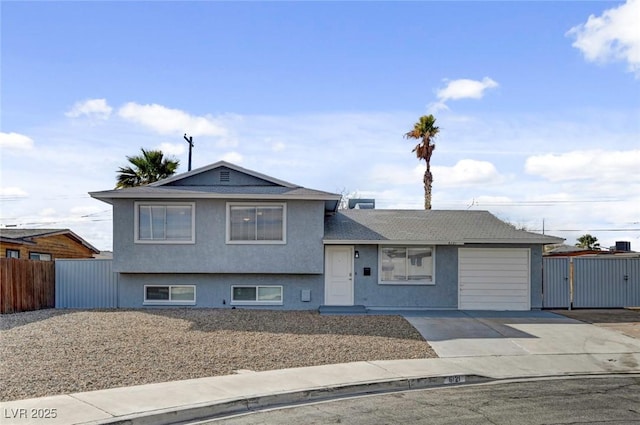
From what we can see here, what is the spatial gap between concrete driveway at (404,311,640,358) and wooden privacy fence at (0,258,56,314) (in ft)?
37.8

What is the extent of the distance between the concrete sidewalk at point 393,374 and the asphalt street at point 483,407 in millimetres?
467

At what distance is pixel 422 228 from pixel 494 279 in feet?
9.65

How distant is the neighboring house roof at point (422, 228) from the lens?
2027cm

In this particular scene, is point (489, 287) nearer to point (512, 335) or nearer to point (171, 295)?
point (512, 335)

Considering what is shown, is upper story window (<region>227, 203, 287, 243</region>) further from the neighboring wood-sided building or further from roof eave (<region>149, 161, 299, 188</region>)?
the neighboring wood-sided building

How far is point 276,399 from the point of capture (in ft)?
31.2

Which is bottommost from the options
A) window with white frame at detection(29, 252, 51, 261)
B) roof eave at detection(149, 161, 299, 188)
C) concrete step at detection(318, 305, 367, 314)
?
concrete step at detection(318, 305, 367, 314)

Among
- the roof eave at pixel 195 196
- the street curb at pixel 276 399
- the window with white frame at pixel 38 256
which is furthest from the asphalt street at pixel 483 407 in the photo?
the window with white frame at pixel 38 256

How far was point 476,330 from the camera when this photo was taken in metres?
16.3

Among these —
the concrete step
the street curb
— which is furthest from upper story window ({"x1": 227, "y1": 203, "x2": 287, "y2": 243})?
the street curb

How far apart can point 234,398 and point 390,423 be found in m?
2.40

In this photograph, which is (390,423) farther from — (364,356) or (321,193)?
(321,193)

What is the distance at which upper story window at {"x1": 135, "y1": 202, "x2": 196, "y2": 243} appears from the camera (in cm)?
1992

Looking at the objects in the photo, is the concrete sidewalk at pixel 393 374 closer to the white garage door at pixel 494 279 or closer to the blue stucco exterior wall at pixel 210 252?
the white garage door at pixel 494 279
